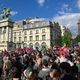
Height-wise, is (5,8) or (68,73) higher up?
(5,8)

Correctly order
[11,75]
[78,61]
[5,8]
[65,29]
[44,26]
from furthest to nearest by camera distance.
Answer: [65,29] < [44,26] < [5,8] < [78,61] < [11,75]

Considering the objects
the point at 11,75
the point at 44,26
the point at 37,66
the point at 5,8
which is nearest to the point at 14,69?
the point at 11,75

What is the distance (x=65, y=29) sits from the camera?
124 meters

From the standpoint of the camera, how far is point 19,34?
11250cm

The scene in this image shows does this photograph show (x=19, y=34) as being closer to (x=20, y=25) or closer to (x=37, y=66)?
(x=20, y=25)

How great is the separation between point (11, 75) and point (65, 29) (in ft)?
375

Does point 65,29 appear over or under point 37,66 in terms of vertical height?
over

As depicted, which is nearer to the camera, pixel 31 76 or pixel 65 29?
pixel 31 76

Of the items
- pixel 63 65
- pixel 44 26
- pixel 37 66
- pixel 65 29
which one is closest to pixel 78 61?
pixel 37 66

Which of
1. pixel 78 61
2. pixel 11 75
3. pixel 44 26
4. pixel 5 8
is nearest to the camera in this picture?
pixel 11 75

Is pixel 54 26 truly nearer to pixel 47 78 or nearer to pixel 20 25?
pixel 20 25

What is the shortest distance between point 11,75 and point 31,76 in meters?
1.07

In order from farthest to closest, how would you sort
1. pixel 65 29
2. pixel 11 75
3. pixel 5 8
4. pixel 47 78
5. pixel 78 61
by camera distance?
pixel 65 29 → pixel 5 8 → pixel 78 61 → pixel 47 78 → pixel 11 75

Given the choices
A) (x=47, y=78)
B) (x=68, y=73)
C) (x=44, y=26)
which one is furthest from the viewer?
(x=44, y=26)
